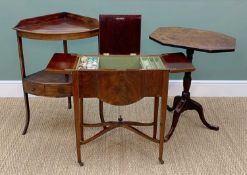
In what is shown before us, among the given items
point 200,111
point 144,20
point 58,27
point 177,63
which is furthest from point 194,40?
point 58,27

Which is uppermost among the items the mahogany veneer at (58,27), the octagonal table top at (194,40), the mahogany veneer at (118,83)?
the mahogany veneer at (58,27)

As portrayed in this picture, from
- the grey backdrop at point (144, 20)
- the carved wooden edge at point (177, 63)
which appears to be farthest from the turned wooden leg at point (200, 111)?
the grey backdrop at point (144, 20)

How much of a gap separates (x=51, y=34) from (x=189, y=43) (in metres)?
0.93

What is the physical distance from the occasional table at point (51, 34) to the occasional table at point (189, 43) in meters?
0.51

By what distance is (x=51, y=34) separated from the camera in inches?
86.9

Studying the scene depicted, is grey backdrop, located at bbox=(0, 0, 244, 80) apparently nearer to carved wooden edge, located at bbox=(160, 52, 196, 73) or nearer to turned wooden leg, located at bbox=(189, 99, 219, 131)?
turned wooden leg, located at bbox=(189, 99, 219, 131)

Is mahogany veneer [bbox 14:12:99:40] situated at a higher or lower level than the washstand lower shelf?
higher

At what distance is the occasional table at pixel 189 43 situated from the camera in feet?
7.18

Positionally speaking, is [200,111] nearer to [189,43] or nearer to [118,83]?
[189,43]

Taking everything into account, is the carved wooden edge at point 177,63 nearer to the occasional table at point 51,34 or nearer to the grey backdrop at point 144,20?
the occasional table at point 51,34

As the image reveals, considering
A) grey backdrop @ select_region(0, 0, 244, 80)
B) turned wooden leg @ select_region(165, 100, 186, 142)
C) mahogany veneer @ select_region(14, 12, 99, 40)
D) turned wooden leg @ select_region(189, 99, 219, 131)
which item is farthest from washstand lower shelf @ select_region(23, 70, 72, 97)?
turned wooden leg @ select_region(189, 99, 219, 131)

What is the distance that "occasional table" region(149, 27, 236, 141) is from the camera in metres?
2.19

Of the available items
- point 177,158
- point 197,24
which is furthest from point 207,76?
point 177,158

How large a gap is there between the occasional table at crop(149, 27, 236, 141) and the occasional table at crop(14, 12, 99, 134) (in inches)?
20.2
